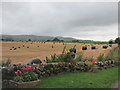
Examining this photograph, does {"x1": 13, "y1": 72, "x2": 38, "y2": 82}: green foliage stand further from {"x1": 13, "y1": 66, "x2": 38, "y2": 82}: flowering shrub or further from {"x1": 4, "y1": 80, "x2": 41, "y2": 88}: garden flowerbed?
{"x1": 4, "y1": 80, "x2": 41, "y2": 88}: garden flowerbed

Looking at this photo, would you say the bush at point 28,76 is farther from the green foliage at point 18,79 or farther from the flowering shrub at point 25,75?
the green foliage at point 18,79

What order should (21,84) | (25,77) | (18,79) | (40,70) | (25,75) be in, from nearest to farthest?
1. (21,84)
2. (18,79)
3. (25,77)
4. (25,75)
5. (40,70)

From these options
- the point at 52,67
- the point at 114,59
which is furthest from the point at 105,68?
the point at 52,67

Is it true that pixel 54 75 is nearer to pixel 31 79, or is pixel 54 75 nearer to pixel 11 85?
pixel 31 79

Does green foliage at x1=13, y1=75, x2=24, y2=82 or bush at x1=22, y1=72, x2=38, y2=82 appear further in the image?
bush at x1=22, y1=72, x2=38, y2=82

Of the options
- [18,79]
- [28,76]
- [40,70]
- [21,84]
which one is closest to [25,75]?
[28,76]

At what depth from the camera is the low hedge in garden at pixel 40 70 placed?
930 centimetres

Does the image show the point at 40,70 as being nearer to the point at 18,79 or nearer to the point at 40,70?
the point at 40,70

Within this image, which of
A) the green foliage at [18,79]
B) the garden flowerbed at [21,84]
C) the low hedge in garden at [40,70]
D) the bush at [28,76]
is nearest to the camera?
Result: the garden flowerbed at [21,84]

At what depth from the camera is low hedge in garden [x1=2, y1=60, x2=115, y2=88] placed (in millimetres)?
9302

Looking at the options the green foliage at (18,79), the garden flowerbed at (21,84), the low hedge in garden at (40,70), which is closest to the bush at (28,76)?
the low hedge in garden at (40,70)

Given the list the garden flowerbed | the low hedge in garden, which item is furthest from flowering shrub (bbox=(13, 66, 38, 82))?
the garden flowerbed

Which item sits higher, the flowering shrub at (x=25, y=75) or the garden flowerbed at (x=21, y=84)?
the flowering shrub at (x=25, y=75)

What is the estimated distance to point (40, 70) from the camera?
10.8m
